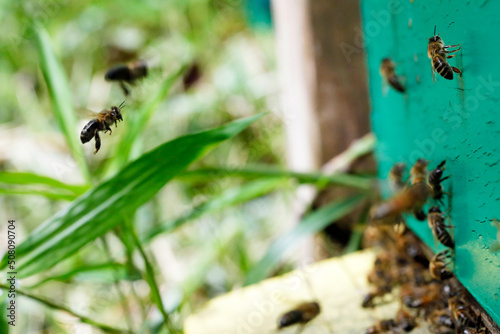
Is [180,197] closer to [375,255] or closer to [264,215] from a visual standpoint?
[264,215]

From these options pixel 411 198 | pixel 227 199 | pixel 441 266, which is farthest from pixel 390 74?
pixel 227 199

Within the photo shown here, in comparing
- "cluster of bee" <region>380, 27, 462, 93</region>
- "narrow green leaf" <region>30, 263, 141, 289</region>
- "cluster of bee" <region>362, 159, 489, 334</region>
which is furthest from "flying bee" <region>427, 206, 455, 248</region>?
"narrow green leaf" <region>30, 263, 141, 289</region>

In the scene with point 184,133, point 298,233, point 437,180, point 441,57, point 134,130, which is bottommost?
point 298,233

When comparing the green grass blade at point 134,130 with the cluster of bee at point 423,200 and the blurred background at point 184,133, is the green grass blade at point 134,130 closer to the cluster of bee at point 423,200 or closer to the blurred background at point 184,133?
the blurred background at point 184,133

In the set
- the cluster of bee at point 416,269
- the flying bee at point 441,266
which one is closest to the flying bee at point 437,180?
the cluster of bee at point 416,269

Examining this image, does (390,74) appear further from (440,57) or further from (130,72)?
(130,72)

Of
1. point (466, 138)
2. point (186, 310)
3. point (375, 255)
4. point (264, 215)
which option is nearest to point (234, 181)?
point (264, 215)
